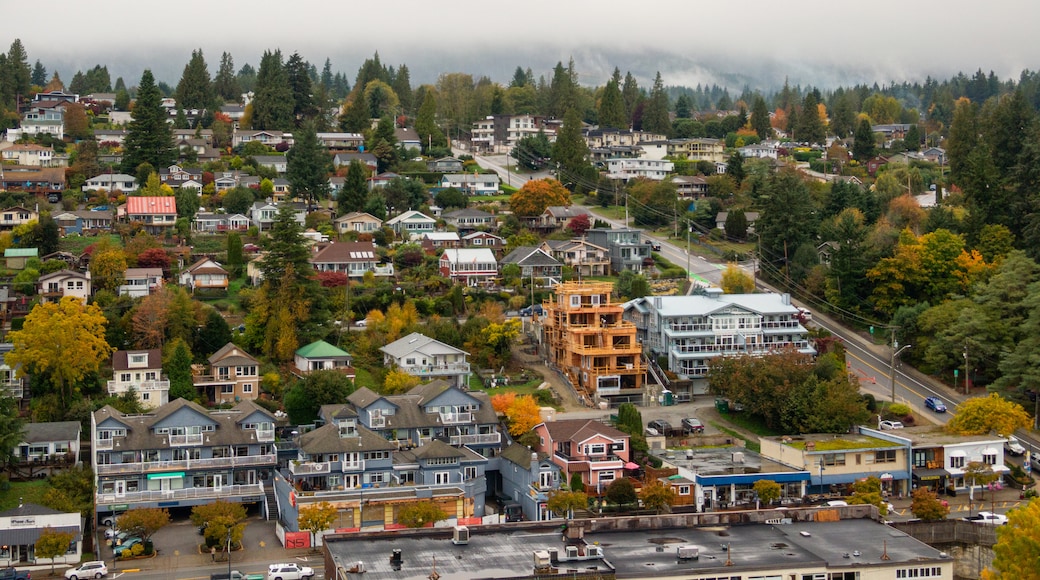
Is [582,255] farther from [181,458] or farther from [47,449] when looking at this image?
[47,449]

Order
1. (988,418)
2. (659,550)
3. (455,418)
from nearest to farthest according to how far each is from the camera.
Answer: (659,550) → (455,418) → (988,418)

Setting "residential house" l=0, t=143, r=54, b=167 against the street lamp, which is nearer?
the street lamp

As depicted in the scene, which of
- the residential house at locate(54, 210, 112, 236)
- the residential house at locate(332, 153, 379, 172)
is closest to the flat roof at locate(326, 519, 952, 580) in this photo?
the residential house at locate(54, 210, 112, 236)

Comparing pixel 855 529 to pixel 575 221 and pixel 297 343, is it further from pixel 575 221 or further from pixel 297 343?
pixel 575 221

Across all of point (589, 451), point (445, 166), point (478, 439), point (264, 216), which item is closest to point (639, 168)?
point (445, 166)

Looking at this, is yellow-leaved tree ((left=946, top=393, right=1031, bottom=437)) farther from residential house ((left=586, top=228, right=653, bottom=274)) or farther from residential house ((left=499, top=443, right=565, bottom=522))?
residential house ((left=586, top=228, right=653, bottom=274))

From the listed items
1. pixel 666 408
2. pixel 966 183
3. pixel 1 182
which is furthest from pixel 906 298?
pixel 1 182

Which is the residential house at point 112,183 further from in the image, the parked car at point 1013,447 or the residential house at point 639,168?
the parked car at point 1013,447
